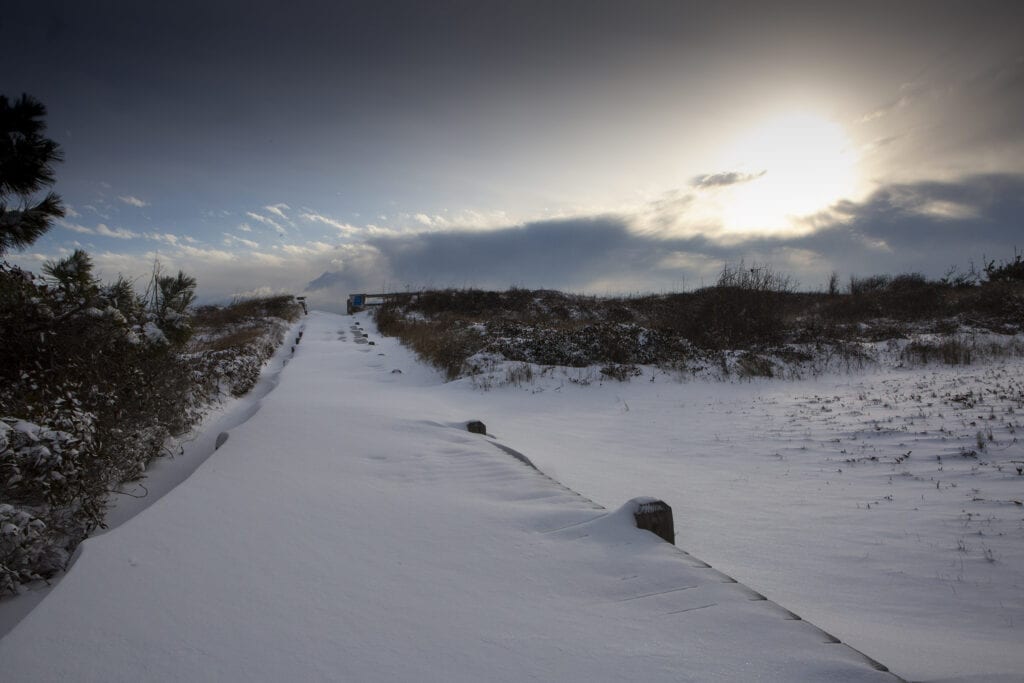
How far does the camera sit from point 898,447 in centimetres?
566

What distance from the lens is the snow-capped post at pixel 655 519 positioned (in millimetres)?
2672

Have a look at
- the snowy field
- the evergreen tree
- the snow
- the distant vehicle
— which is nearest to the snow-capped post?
the snow

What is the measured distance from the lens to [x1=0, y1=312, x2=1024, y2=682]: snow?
1736mm

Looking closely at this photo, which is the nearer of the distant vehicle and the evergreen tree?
the evergreen tree

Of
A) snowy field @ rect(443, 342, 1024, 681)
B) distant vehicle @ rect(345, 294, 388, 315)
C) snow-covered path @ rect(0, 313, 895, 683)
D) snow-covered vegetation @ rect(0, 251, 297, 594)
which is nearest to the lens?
snow-covered path @ rect(0, 313, 895, 683)

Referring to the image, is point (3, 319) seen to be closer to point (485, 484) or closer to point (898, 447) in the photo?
point (485, 484)

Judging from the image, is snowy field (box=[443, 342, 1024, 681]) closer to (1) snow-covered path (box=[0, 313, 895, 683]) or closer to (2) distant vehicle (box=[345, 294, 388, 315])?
(1) snow-covered path (box=[0, 313, 895, 683])

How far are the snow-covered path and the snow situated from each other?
11 millimetres

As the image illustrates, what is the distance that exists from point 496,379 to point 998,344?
12564 millimetres

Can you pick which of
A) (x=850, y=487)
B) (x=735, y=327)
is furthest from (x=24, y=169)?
(x=735, y=327)

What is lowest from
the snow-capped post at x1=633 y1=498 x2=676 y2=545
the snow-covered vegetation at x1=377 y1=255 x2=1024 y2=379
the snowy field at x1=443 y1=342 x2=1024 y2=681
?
the snowy field at x1=443 y1=342 x2=1024 y2=681

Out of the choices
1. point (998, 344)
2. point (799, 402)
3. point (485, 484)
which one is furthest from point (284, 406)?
point (998, 344)

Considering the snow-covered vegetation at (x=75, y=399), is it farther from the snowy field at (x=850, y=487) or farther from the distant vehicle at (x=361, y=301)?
the distant vehicle at (x=361, y=301)

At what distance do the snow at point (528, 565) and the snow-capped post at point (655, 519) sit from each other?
0.24 feet
